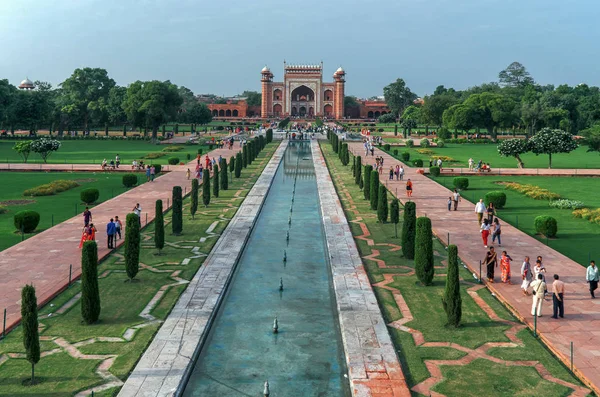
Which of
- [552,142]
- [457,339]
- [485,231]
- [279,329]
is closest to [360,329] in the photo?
[279,329]

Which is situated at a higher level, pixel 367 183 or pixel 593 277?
pixel 367 183

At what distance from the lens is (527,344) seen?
10055mm

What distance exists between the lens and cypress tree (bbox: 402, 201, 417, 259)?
50.0ft

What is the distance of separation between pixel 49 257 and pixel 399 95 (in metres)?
97.0

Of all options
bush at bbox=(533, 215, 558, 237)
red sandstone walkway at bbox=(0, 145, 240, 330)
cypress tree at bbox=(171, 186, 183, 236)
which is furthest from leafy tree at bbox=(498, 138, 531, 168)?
cypress tree at bbox=(171, 186, 183, 236)

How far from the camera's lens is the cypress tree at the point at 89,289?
1077 cm

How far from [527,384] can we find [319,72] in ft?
368

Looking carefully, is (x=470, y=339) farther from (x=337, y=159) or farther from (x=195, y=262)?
(x=337, y=159)

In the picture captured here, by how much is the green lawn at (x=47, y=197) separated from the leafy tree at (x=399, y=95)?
80.4 m

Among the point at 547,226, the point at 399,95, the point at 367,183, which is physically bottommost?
the point at 547,226

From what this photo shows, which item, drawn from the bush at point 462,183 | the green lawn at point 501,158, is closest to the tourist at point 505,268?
the bush at point 462,183

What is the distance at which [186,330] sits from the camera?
34.6 feet

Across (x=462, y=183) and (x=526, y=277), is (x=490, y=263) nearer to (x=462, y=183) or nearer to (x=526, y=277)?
(x=526, y=277)

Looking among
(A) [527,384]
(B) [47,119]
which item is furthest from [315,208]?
(B) [47,119]
